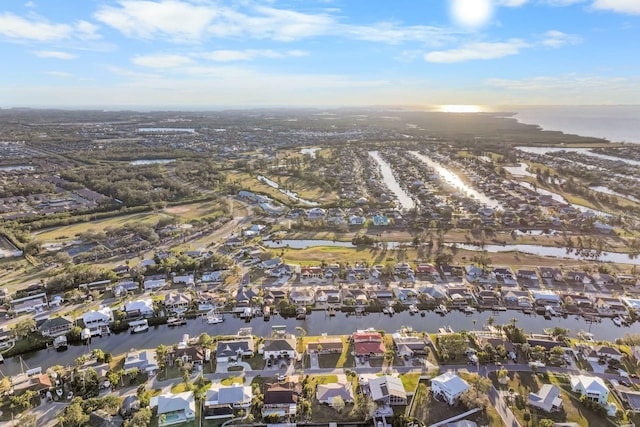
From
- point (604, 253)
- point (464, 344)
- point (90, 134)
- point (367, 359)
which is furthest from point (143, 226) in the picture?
point (90, 134)

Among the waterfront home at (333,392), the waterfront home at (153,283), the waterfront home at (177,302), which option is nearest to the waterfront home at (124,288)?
the waterfront home at (153,283)

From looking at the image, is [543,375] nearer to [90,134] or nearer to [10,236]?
[10,236]

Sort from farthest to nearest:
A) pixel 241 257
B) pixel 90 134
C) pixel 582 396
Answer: pixel 90 134
pixel 241 257
pixel 582 396

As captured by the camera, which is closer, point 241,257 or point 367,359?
point 367,359

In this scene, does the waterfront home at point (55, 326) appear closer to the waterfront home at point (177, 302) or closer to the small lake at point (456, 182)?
the waterfront home at point (177, 302)

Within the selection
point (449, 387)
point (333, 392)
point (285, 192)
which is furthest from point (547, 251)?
point (285, 192)

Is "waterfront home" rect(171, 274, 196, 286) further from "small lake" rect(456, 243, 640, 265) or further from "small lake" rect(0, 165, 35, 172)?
"small lake" rect(0, 165, 35, 172)

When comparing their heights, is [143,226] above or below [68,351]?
above
